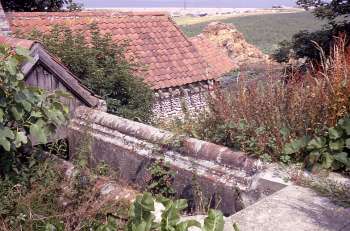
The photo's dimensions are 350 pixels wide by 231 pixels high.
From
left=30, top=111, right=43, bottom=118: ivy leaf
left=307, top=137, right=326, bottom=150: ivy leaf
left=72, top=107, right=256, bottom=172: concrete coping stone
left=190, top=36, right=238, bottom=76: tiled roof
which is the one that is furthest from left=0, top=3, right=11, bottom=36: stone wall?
left=190, top=36, right=238, bottom=76: tiled roof

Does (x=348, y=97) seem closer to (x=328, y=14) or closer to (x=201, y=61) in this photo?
(x=328, y=14)

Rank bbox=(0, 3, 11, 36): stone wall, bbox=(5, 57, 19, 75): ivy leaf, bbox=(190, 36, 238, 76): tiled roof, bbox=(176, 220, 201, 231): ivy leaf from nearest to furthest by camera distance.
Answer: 1. bbox=(176, 220, 201, 231): ivy leaf
2. bbox=(5, 57, 19, 75): ivy leaf
3. bbox=(0, 3, 11, 36): stone wall
4. bbox=(190, 36, 238, 76): tiled roof

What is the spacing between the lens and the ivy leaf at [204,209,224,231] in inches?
103

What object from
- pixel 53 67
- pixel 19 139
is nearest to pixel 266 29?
pixel 53 67

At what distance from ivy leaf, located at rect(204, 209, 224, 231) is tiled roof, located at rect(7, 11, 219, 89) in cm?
838

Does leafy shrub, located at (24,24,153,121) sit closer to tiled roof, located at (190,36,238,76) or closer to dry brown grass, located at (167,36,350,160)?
dry brown grass, located at (167,36,350,160)

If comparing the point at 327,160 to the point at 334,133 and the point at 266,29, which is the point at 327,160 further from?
the point at 266,29

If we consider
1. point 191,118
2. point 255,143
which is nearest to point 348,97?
point 255,143

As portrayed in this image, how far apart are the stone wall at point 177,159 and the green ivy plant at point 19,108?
1034 mm

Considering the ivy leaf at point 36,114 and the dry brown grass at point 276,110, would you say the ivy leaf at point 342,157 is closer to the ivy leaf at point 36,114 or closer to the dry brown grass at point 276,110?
the dry brown grass at point 276,110

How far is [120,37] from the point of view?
39.4 feet

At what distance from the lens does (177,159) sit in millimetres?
4441

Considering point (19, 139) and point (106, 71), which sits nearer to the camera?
point (19, 139)

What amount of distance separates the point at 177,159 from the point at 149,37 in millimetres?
8853
